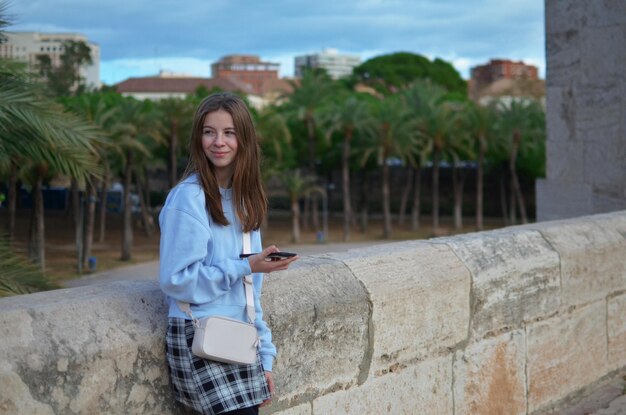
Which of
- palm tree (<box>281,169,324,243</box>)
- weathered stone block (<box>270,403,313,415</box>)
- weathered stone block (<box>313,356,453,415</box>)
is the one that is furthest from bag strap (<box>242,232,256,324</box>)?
palm tree (<box>281,169,324,243</box>)

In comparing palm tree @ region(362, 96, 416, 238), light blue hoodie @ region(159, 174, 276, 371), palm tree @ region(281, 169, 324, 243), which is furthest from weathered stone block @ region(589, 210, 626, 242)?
palm tree @ region(362, 96, 416, 238)

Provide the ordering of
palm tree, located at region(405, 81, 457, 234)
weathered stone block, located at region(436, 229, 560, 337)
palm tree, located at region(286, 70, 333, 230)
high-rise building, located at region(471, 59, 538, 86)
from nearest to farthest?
weathered stone block, located at region(436, 229, 560, 337), palm tree, located at region(405, 81, 457, 234), palm tree, located at region(286, 70, 333, 230), high-rise building, located at region(471, 59, 538, 86)

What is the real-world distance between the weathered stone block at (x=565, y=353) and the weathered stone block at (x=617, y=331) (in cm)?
8

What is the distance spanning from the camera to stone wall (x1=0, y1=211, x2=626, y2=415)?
226cm

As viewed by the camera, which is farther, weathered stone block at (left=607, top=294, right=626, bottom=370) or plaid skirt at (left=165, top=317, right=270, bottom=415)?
weathered stone block at (left=607, top=294, right=626, bottom=370)

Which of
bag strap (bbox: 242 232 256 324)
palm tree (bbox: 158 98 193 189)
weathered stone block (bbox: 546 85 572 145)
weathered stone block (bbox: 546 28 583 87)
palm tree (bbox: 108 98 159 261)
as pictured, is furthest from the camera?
palm tree (bbox: 158 98 193 189)

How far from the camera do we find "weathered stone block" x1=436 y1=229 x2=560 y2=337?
3.76 metres

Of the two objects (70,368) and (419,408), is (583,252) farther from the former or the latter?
(70,368)

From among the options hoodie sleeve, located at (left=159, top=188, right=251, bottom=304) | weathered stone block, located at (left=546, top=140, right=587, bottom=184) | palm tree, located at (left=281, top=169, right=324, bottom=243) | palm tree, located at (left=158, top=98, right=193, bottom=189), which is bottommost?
palm tree, located at (left=281, top=169, right=324, bottom=243)

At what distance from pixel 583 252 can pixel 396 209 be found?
58.0 meters

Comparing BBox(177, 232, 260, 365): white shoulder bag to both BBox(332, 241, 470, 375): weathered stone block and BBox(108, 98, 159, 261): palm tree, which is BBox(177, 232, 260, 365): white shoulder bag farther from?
BBox(108, 98, 159, 261): palm tree

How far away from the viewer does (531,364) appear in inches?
159

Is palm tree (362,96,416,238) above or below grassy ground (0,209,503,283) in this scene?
above

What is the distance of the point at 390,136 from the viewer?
164 ft
